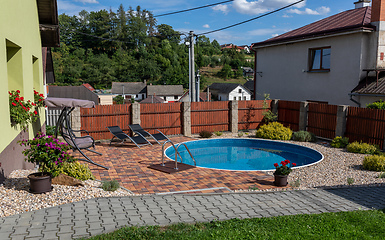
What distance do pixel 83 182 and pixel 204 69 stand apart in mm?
105083

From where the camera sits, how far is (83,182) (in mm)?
7402

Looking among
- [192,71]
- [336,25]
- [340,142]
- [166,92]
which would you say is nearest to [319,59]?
[336,25]

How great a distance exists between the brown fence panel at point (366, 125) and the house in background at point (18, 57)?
13.6 meters

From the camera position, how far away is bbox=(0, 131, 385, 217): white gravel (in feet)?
19.3

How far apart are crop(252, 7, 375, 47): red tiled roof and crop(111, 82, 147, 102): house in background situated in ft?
225

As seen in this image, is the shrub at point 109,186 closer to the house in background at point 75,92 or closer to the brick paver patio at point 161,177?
the brick paver patio at point 161,177

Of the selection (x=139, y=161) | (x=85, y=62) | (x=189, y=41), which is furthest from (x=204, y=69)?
(x=139, y=161)

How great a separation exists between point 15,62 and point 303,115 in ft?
47.7

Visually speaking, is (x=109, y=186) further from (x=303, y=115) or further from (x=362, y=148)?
(x=303, y=115)

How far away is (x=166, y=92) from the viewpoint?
3349 inches

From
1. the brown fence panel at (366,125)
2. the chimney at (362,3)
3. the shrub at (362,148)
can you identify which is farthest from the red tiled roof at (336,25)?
the shrub at (362,148)

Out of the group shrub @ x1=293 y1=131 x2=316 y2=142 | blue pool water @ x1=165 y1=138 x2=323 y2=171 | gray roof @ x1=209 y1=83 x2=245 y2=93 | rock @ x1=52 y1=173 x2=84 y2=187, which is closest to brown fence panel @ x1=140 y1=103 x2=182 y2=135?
blue pool water @ x1=165 y1=138 x2=323 y2=171

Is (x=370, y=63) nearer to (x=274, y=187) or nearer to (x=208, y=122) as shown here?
(x=208, y=122)

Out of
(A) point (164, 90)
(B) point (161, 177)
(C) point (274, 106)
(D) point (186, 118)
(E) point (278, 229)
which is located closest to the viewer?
(E) point (278, 229)
